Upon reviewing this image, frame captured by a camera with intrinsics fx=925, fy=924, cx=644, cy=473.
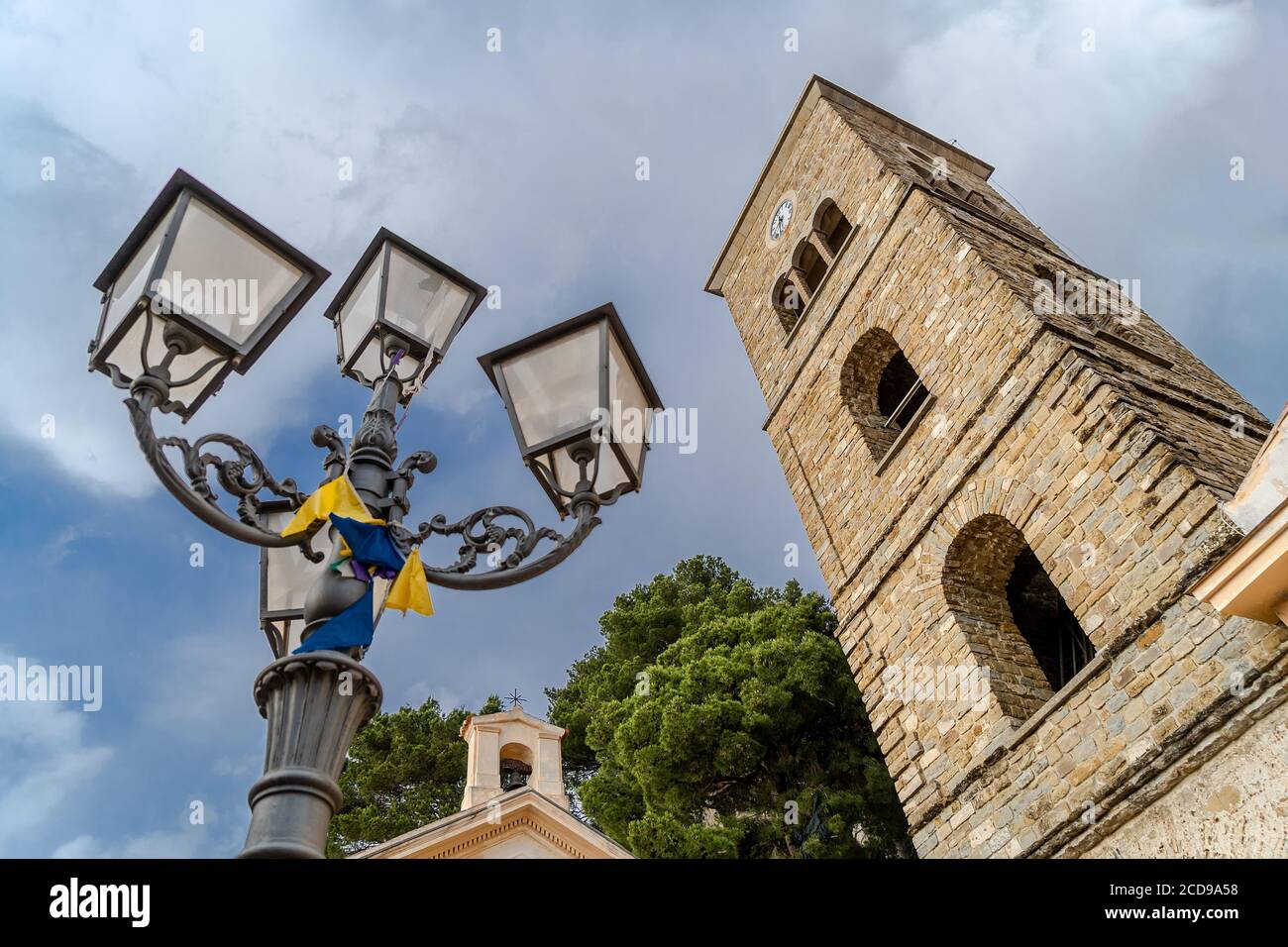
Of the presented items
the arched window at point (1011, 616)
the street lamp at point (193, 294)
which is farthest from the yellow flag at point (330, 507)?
the arched window at point (1011, 616)

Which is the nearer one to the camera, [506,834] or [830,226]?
[506,834]

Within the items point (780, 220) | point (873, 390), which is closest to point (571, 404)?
point (873, 390)

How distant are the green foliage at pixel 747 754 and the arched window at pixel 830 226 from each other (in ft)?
20.7

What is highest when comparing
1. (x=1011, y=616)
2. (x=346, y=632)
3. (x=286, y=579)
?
(x=1011, y=616)

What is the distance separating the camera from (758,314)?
49.4ft

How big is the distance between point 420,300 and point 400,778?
17.3m

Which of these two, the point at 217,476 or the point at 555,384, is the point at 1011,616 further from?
the point at 217,476

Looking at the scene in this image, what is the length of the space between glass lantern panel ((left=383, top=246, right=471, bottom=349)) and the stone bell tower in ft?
17.5

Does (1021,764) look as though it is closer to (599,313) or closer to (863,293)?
(599,313)

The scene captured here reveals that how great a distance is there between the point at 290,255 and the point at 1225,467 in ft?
23.5

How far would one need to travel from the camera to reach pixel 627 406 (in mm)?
3965

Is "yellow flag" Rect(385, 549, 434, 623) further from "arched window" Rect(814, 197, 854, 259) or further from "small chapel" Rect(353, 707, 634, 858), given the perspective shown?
"arched window" Rect(814, 197, 854, 259)

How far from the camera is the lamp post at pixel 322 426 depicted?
2.56 m
